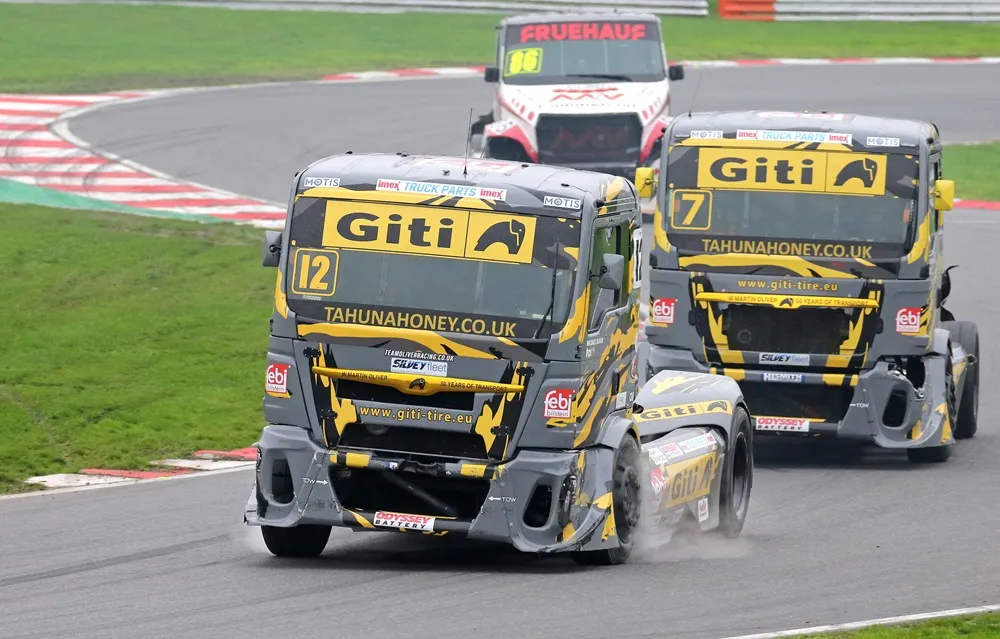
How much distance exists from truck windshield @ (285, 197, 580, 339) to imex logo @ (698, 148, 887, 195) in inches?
187

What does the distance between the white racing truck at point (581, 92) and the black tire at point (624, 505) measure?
14.2m

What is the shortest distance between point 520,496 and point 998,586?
2594 mm

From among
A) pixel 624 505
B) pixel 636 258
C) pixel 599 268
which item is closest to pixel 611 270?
pixel 599 268

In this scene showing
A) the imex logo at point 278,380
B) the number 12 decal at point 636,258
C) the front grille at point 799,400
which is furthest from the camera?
the front grille at point 799,400

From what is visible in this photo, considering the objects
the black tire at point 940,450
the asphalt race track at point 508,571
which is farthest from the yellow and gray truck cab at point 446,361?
the black tire at point 940,450

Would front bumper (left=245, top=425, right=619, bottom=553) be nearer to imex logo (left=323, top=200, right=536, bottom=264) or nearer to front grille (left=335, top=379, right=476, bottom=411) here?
front grille (left=335, top=379, right=476, bottom=411)

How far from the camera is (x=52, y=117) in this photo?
96.4 feet

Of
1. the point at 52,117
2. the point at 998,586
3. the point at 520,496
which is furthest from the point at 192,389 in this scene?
the point at 52,117

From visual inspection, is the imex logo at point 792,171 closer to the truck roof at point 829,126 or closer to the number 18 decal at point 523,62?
the truck roof at point 829,126

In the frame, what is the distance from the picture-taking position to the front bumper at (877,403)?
14844 millimetres

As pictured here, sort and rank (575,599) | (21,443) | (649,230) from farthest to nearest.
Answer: (649,230)
(21,443)
(575,599)

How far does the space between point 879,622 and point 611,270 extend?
249 centimetres

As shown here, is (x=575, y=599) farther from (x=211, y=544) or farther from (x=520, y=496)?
(x=211, y=544)

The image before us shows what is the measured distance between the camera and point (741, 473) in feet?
42.0
